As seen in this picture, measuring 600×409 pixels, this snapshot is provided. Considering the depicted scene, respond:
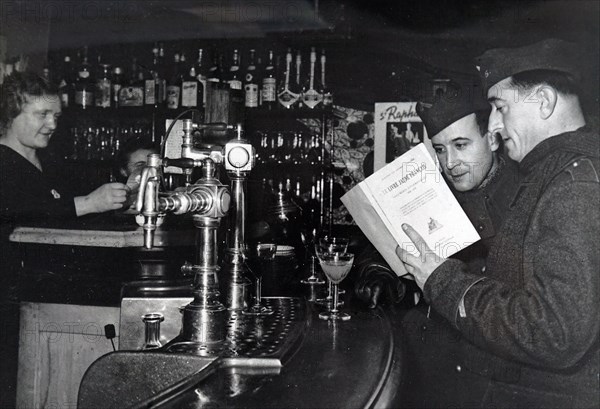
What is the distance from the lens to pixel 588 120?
1.52 meters

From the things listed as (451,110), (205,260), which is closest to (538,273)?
(205,260)

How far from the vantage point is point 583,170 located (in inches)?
51.3

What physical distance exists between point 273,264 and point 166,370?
774 millimetres

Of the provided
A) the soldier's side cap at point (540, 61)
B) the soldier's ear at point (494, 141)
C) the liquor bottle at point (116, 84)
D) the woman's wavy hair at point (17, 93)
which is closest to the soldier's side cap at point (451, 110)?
the soldier's ear at point (494, 141)

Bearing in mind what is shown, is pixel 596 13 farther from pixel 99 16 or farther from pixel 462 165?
pixel 99 16

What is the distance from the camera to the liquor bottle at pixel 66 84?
3762 millimetres

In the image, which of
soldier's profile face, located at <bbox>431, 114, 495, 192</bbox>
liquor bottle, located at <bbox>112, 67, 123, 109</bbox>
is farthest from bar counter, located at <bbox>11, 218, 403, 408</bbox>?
liquor bottle, located at <bbox>112, 67, 123, 109</bbox>

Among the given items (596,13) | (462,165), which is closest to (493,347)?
(462,165)

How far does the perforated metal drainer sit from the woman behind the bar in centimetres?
149

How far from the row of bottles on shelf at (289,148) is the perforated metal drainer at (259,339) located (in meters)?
2.18

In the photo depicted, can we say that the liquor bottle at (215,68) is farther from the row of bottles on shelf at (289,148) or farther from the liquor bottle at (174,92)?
the row of bottles on shelf at (289,148)

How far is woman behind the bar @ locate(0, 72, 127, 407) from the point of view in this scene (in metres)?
2.51

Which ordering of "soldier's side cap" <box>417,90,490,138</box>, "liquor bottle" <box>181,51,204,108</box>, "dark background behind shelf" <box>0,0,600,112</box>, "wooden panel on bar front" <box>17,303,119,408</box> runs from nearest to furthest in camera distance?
1. "wooden panel on bar front" <box>17,303,119,408</box>
2. "soldier's side cap" <box>417,90,490,138</box>
3. "dark background behind shelf" <box>0,0,600,112</box>
4. "liquor bottle" <box>181,51,204,108</box>

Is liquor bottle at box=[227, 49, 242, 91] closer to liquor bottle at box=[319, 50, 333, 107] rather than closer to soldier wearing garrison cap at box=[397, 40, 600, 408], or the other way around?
liquor bottle at box=[319, 50, 333, 107]
